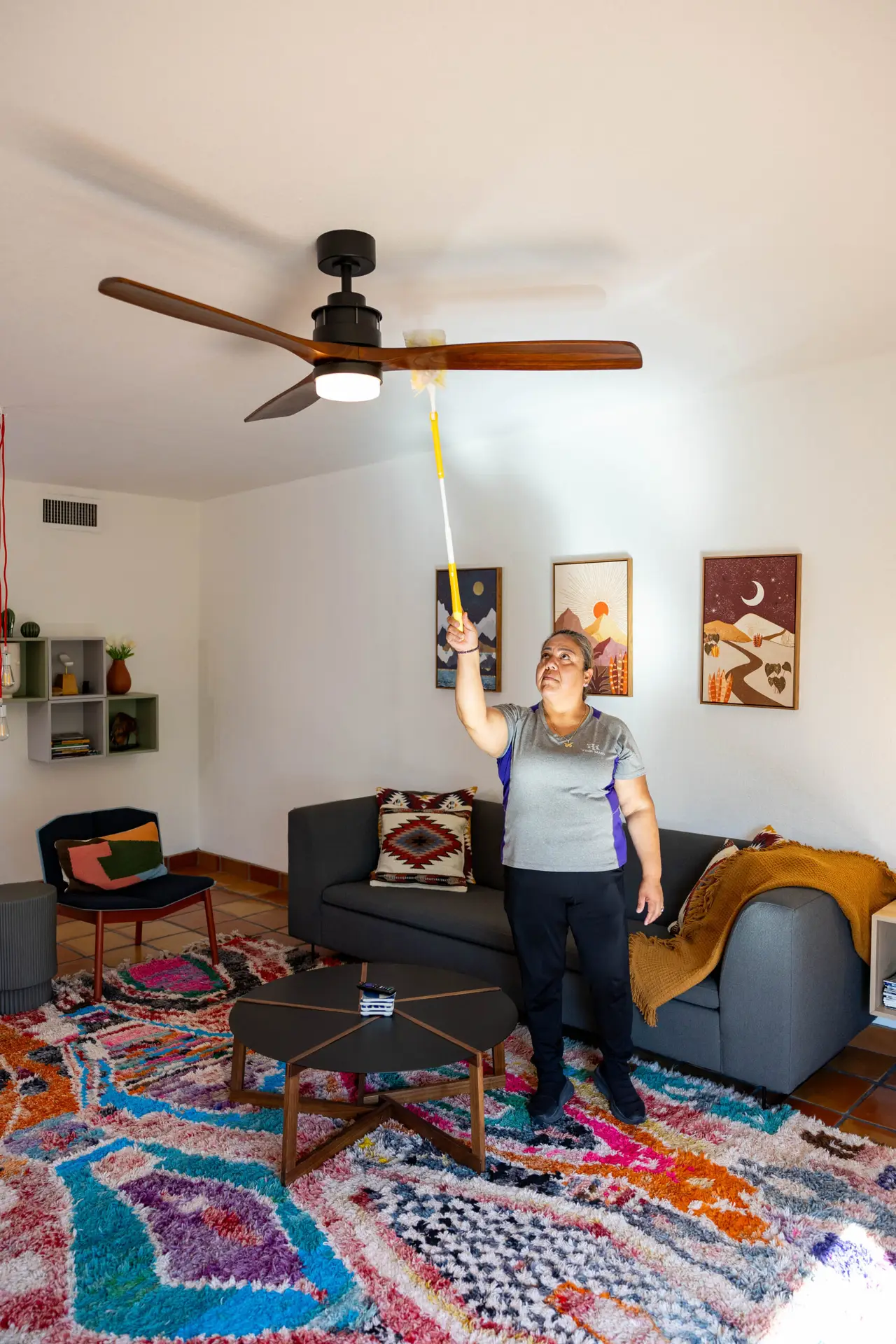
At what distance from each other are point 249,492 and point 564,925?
3918mm

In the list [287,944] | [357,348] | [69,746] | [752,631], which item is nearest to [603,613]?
[752,631]

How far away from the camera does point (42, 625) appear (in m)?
5.59

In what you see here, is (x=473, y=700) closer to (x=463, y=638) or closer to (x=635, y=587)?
(x=463, y=638)

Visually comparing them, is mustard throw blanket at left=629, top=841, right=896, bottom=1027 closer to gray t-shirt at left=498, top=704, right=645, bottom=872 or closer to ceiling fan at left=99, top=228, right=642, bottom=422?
gray t-shirt at left=498, top=704, right=645, bottom=872

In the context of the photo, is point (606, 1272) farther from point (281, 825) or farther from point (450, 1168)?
point (281, 825)

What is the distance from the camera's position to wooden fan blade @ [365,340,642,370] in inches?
85.7

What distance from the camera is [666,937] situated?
3.44 metres

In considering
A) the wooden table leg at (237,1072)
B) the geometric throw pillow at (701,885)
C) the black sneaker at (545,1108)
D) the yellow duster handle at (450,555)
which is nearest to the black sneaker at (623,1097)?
the black sneaker at (545,1108)

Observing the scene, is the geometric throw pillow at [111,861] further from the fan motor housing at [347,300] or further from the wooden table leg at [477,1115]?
the fan motor housing at [347,300]

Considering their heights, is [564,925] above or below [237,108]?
below

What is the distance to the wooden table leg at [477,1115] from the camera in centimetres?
260

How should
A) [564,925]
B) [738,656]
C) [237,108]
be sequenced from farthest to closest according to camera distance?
[738,656]
[564,925]
[237,108]

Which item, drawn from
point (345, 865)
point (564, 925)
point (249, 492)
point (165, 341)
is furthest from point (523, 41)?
point (249, 492)

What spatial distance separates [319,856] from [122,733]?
211cm
